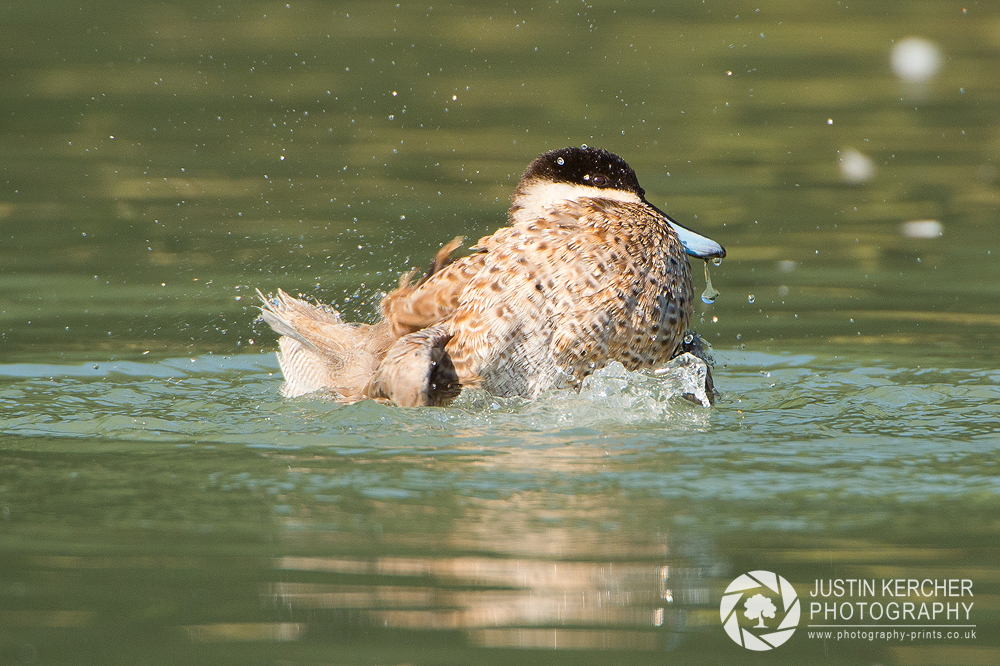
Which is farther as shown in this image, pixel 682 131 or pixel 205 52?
pixel 205 52

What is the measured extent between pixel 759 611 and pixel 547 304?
2.33 meters

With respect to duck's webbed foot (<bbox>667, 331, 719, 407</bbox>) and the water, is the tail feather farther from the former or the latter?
duck's webbed foot (<bbox>667, 331, 719, 407</bbox>)

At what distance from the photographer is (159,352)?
7.95 m

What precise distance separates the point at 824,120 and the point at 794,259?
4.42m

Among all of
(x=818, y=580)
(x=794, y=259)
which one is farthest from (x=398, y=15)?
(x=818, y=580)

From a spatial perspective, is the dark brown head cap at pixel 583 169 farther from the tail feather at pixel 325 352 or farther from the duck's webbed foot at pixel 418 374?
the tail feather at pixel 325 352

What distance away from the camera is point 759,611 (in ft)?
14.1

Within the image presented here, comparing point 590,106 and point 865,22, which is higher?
point 865,22

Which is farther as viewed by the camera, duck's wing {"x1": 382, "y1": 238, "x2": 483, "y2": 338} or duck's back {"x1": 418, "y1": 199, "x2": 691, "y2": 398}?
duck's wing {"x1": 382, "y1": 238, "x2": 483, "y2": 338}

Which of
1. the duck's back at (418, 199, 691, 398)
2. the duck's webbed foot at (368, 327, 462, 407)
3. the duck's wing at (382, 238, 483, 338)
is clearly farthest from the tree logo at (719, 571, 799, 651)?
the duck's wing at (382, 238, 483, 338)

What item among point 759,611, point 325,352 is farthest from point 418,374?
point 759,611

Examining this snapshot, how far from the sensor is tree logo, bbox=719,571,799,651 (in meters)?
4.17

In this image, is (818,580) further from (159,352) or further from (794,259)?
(794,259)

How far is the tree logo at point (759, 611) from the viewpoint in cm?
417
